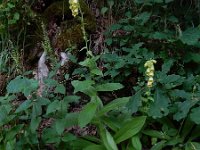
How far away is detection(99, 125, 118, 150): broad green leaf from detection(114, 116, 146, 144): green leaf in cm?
6

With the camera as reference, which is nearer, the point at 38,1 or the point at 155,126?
the point at 155,126

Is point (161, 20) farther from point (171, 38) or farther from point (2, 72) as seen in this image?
point (2, 72)

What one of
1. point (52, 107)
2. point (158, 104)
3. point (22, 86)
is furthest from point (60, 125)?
point (158, 104)

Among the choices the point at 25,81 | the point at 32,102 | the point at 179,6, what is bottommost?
the point at 32,102

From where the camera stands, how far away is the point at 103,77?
3.45m

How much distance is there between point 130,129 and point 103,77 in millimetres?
824

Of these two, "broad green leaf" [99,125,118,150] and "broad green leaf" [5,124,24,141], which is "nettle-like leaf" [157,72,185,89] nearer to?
"broad green leaf" [99,125,118,150]

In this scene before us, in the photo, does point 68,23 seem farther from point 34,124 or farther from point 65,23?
point 34,124

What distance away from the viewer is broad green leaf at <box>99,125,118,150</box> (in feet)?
8.76

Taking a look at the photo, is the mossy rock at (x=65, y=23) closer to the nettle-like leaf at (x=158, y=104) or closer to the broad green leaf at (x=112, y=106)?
the broad green leaf at (x=112, y=106)

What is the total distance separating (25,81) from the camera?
106 inches

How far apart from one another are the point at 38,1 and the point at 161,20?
1.55m

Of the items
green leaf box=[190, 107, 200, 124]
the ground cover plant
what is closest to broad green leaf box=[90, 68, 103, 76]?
the ground cover plant

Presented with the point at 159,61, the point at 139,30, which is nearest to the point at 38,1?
the point at 139,30
